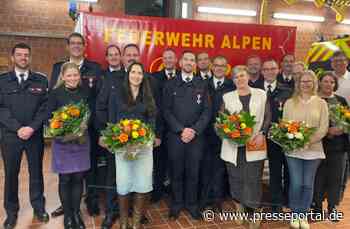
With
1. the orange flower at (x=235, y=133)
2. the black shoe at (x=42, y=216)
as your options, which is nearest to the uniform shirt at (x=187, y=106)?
the orange flower at (x=235, y=133)

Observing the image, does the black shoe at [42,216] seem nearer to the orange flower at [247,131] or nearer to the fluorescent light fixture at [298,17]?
the orange flower at [247,131]

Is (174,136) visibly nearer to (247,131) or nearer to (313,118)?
(247,131)

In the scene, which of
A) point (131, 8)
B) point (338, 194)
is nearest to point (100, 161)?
point (338, 194)

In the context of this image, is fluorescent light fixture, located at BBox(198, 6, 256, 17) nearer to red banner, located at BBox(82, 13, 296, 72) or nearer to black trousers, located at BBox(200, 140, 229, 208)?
red banner, located at BBox(82, 13, 296, 72)

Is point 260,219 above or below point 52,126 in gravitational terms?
below

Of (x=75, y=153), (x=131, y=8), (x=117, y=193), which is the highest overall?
(x=131, y=8)

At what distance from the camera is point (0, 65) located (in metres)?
6.37

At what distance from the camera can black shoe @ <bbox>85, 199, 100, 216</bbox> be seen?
338 centimetres

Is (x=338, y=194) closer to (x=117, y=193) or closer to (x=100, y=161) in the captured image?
(x=117, y=193)

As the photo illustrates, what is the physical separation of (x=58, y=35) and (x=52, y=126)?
14.7 ft

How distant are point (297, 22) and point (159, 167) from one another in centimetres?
624

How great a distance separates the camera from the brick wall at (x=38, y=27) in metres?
6.33

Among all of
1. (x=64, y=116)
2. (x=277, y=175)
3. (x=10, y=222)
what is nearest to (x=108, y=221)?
(x=10, y=222)

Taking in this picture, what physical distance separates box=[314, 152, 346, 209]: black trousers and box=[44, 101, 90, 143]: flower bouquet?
234cm
